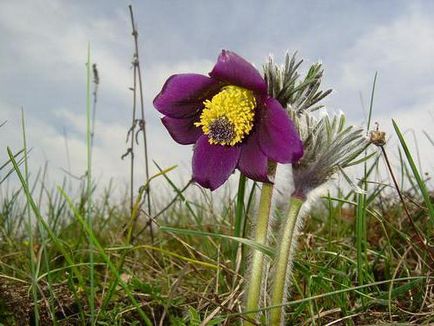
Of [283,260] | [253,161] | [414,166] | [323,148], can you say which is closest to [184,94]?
[253,161]

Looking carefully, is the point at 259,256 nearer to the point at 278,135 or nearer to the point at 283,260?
the point at 283,260

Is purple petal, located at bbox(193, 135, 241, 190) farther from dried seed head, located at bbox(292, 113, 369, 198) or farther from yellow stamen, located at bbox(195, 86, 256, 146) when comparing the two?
dried seed head, located at bbox(292, 113, 369, 198)

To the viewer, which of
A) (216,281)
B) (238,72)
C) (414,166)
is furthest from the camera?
(216,281)

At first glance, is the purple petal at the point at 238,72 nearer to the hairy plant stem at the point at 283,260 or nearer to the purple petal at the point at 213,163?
the purple petal at the point at 213,163

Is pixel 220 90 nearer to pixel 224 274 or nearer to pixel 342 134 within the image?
pixel 342 134

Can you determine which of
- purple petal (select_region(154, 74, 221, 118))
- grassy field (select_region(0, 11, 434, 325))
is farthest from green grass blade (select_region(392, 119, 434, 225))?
purple petal (select_region(154, 74, 221, 118))

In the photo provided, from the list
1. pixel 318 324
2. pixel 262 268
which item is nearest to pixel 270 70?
pixel 262 268

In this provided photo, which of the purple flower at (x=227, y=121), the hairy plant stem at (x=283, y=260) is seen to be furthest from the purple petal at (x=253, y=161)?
the hairy plant stem at (x=283, y=260)
